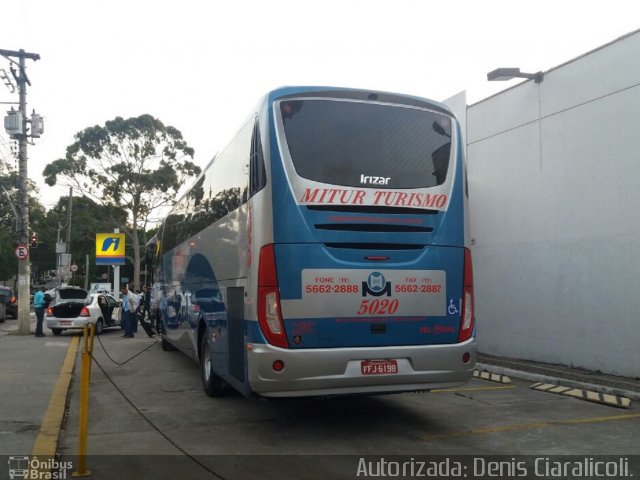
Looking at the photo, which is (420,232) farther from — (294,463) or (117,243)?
(117,243)

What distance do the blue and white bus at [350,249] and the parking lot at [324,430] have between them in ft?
1.95

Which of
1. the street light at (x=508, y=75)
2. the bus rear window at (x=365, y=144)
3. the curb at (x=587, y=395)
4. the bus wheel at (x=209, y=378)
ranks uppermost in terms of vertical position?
the street light at (x=508, y=75)

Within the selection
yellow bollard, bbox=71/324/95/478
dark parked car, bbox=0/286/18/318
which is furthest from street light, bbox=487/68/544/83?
dark parked car, bbox=0/286/18/318

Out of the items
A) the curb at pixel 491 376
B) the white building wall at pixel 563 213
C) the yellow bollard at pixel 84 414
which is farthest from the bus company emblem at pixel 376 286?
the white building wall at pixel 563 213

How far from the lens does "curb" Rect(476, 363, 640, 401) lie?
869 centimetres

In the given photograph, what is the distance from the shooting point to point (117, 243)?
136ft

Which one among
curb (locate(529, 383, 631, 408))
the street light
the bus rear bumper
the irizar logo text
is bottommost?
curb (locate(529, 383, 631, 408))

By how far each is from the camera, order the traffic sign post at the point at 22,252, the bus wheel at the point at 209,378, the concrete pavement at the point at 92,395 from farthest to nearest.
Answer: the traffic sign post at the point at 22,252, the bus wheel at the point at 209,378, the concrete pavement at the point at 92,395

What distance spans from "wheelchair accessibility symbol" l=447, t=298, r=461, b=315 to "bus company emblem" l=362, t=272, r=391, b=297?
0.76m

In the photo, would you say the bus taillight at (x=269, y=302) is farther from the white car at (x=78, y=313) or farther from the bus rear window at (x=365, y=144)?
the white car at (x=78, y=313)

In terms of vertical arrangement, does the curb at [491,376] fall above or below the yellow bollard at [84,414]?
below

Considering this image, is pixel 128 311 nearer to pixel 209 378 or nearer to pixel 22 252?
pixel 22 252

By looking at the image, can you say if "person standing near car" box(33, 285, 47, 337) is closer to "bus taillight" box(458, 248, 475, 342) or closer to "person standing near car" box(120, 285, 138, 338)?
"person standing near car" box(120, 285, 138, 338)

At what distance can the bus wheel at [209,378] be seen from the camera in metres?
8.85
